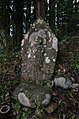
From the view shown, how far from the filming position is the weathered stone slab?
14.4 ft

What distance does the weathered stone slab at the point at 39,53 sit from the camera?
4.40m

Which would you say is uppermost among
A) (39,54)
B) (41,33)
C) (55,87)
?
(41,33)

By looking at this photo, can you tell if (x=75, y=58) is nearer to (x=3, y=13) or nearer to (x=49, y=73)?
(x=49, y=73)

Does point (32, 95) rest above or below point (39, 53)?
below

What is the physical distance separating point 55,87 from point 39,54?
68cm

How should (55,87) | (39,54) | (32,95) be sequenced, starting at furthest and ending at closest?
(39,54)
(55,87)
(32,95)

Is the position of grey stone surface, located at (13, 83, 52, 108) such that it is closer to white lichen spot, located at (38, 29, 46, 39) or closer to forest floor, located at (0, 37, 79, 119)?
forest floor, located at (0, 37, 79, 119)

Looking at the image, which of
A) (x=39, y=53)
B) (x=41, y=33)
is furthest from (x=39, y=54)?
(x=41, y=33)

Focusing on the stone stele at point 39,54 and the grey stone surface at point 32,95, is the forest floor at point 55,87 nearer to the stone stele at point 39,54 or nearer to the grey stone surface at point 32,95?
the grey stone surface at point 32,95

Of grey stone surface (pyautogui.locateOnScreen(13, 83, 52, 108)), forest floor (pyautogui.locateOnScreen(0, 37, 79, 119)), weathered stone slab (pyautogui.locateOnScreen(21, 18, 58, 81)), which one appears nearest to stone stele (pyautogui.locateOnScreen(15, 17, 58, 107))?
weathered stone slab (pyautogui.locateOnScreen(21, 18, 58, 81))

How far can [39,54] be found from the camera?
14.6 ft

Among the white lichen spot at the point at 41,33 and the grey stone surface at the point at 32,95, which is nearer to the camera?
the grey stone surface at the point at 32,95

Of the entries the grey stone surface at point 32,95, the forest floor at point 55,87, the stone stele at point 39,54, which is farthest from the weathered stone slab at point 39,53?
the grey stone surface at point 32,95

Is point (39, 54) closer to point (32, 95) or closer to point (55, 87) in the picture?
point (55, 87)
